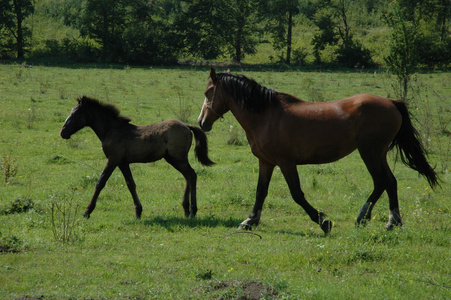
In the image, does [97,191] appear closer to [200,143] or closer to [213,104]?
[200,143]

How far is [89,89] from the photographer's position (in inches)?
976

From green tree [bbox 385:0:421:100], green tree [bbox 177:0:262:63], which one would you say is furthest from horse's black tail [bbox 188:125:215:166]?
green tree [bbox 177:0:262:63]

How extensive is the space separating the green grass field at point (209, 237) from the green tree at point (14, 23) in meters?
32.6

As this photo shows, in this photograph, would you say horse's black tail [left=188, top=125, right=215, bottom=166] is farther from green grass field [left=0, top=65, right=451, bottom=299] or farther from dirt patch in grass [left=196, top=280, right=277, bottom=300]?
dirt patch in grass [left=196, top=280, right=277, bottom=300]

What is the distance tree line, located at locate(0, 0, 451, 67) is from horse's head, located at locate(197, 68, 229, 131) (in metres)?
36.3

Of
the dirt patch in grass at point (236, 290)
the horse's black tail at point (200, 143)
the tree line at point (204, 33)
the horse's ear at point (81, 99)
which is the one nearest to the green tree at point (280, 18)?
the tree line at point (204, 33)

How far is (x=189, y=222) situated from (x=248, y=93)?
2.40 meters

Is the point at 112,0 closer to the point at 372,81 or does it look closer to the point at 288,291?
the point at 372,81

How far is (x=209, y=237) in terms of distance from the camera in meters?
7.66

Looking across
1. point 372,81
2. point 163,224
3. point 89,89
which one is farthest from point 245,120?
point 372,81

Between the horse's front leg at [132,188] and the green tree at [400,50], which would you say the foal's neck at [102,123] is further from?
the green tree at [400,50]

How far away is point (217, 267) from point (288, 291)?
1.21m

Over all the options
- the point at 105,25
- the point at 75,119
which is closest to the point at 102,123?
the point at 75,119

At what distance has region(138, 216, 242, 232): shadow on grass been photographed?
8352mm
